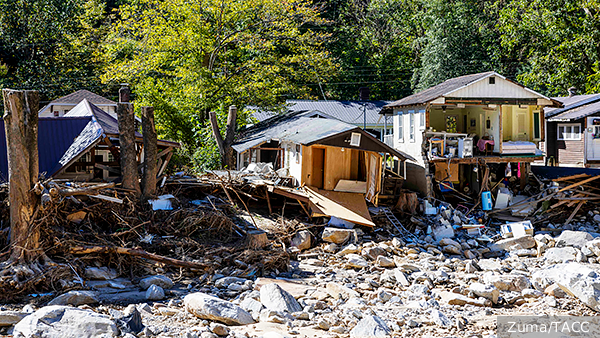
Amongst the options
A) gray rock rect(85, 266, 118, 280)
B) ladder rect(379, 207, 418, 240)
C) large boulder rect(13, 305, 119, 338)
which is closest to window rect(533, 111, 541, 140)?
ladder rect(379, 207, 418, 240)

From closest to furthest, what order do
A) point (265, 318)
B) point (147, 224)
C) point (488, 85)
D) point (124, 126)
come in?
point (265, 318) < point (147, 224) < point (124, 126) < point (488, 85)

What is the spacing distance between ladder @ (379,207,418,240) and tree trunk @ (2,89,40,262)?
12168 mm

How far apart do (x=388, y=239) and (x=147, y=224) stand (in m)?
8.12

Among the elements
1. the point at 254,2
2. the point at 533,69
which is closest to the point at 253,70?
the point at 254,2

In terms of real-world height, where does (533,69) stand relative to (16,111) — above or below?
above

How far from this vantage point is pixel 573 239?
20234 mm

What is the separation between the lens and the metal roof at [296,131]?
69.4 feet

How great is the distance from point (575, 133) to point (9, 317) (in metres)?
28.2

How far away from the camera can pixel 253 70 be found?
1248 inches

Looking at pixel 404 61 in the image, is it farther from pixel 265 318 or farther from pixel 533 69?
pixel 265 318

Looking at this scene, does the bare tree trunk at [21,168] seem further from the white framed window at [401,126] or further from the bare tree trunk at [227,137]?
the white framed window at [401,126]

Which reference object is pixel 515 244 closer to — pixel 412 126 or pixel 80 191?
pixel 412 126

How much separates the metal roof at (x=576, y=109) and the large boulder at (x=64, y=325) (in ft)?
85.3

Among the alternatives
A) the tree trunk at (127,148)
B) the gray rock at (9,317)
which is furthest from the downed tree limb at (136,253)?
the tree trunk at (127,148)
